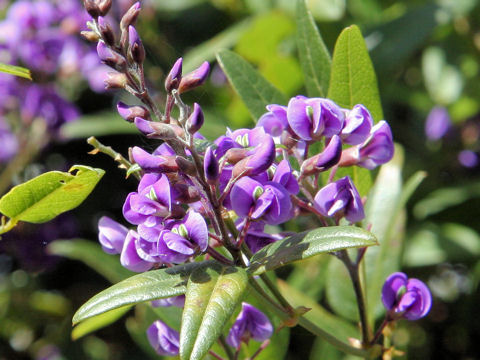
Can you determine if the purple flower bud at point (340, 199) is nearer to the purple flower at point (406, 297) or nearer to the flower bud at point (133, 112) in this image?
the purple flower at point (406, 297)

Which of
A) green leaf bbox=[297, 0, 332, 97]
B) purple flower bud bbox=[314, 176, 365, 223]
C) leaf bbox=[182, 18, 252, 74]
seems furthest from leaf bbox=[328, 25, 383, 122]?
leaf bbox=[182, 18, 252, 74]

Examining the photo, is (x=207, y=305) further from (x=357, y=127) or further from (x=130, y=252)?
(x=357, y=127)

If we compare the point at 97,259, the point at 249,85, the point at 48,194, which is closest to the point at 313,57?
the point at 249,85

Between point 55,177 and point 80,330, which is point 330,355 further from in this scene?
point 55,177

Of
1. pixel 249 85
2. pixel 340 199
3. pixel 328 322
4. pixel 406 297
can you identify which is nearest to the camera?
pixel 340 199

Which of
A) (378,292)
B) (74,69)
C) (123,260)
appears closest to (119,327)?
(74,69)

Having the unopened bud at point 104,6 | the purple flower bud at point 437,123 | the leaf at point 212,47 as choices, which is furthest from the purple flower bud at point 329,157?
the purple flower bud at point 437,123

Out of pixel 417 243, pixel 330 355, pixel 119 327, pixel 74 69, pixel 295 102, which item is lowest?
pixel 119 327
